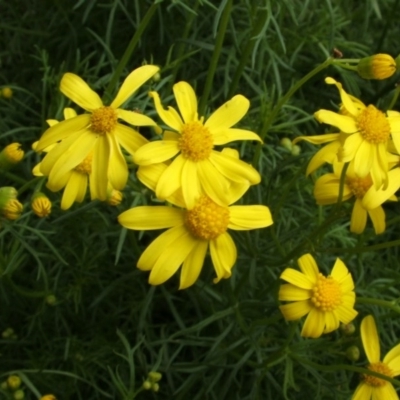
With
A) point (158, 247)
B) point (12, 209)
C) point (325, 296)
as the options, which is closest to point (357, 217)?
point (325, 296)

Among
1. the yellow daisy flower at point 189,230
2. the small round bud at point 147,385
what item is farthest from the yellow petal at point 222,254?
the small round bud at point 147,385

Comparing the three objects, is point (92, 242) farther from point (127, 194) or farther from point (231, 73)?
point (231, 73)

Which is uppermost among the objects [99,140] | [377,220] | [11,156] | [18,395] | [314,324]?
[99,140]

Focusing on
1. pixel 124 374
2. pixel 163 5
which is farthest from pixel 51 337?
pixel 163 5

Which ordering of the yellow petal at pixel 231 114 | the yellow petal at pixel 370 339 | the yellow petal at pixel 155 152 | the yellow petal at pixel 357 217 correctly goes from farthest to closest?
the yellow petal at pixel 370 339 < the yellow petal at pixel 357 217 < the yellow petal at pixel 231 114 < the yellow petal at pixel 155 152

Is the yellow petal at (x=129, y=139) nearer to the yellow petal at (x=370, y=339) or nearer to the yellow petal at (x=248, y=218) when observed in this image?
the yellow petal at (x=248, y=218)

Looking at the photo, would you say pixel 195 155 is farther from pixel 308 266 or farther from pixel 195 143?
pixel 308 266

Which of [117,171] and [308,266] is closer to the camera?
[117,171]
